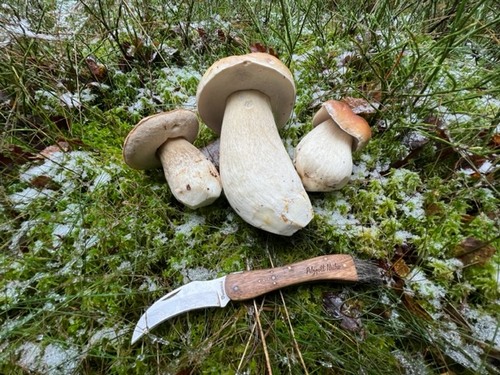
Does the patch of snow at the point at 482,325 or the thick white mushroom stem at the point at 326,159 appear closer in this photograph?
the patch of snow at the point at 482,325

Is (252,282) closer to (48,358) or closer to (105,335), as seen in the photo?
(105,335)

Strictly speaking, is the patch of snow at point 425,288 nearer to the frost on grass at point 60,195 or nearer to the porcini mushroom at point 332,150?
the porcini mushroom at point 332,150

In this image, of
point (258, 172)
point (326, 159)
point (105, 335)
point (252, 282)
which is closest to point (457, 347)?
point (252, 282)

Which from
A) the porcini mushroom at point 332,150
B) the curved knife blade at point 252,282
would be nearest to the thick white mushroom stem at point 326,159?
the porcini mushroom at point 332,150

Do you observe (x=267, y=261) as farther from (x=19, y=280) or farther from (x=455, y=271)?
(x=19, y=280)

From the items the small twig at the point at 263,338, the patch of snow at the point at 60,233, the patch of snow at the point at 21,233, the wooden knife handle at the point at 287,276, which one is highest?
the wooden knife handle at the point at 287,276

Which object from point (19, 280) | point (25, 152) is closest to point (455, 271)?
point (19, 280)
